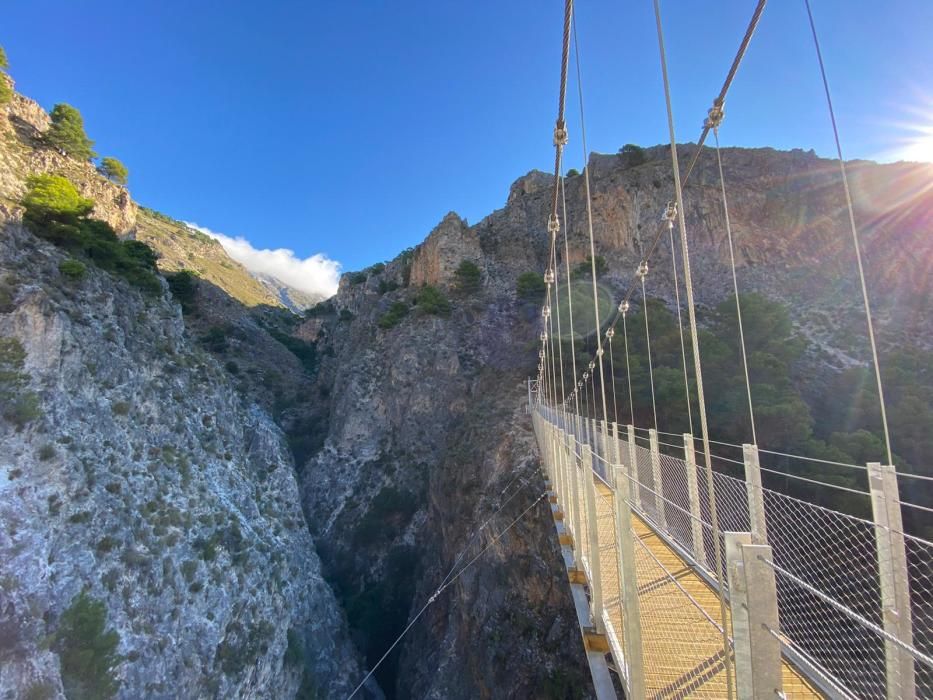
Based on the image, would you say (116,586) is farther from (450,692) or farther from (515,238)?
(515,238)

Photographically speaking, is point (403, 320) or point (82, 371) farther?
point (403, 320)

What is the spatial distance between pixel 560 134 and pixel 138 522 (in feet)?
47.4

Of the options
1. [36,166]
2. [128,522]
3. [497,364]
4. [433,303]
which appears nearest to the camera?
[128,522]

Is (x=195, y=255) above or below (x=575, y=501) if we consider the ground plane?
above

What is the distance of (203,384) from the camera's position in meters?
18.1

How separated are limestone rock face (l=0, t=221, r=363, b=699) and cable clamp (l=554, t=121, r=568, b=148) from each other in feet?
45.9

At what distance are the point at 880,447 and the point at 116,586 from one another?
19367 millimetres

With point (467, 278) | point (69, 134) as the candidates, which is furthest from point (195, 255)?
point (467, 278)

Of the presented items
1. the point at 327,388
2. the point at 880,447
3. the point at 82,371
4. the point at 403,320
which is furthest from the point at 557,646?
the point at 327,388

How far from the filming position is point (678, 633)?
2.61m

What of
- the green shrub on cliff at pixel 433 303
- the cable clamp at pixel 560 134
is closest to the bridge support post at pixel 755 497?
the cable clamp at pixel 560 134

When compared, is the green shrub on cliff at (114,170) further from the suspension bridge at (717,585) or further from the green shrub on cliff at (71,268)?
the suspension bridge at (717,585)

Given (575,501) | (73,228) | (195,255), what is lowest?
(575,501)

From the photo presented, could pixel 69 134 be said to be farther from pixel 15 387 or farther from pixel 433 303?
pixel 433 303
